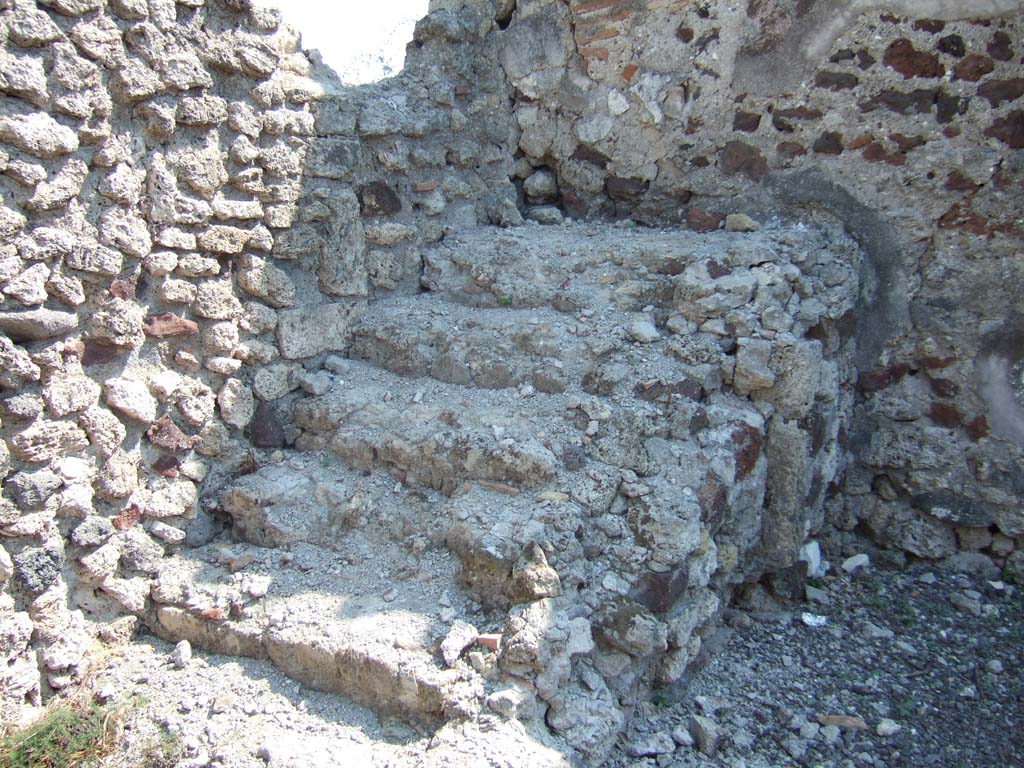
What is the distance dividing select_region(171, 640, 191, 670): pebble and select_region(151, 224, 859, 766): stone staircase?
59 millimetres

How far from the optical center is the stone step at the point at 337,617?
230cm

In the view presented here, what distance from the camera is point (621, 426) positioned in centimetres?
278

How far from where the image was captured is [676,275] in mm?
3225

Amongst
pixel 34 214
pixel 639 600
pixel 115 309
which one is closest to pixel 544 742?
pixel 639 600

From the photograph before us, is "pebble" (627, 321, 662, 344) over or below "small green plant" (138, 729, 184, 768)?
over

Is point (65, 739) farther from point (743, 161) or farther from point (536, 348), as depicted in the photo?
point (743, 161)

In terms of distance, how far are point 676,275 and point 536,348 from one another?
0.61 meters

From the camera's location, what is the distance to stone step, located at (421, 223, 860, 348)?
3.05 m

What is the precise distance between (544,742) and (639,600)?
51cm

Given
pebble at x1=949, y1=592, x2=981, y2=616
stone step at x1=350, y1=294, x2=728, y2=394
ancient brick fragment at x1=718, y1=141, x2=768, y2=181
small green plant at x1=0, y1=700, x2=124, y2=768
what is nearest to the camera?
small green plant at x1=0, y1=700, x2=124, y2=768

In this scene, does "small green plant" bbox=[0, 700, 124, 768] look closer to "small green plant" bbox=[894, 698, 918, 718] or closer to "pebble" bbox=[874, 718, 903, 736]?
"pebble" bbox=[874, 718, 903, 736]

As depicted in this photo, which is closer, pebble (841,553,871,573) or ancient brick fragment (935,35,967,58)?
ancient brick fragment (935,35,967,58)

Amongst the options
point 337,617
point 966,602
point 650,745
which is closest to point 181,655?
point 337,617

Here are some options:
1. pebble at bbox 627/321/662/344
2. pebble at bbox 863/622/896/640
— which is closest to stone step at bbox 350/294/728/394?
pebble at bbox 627/321/662/344
